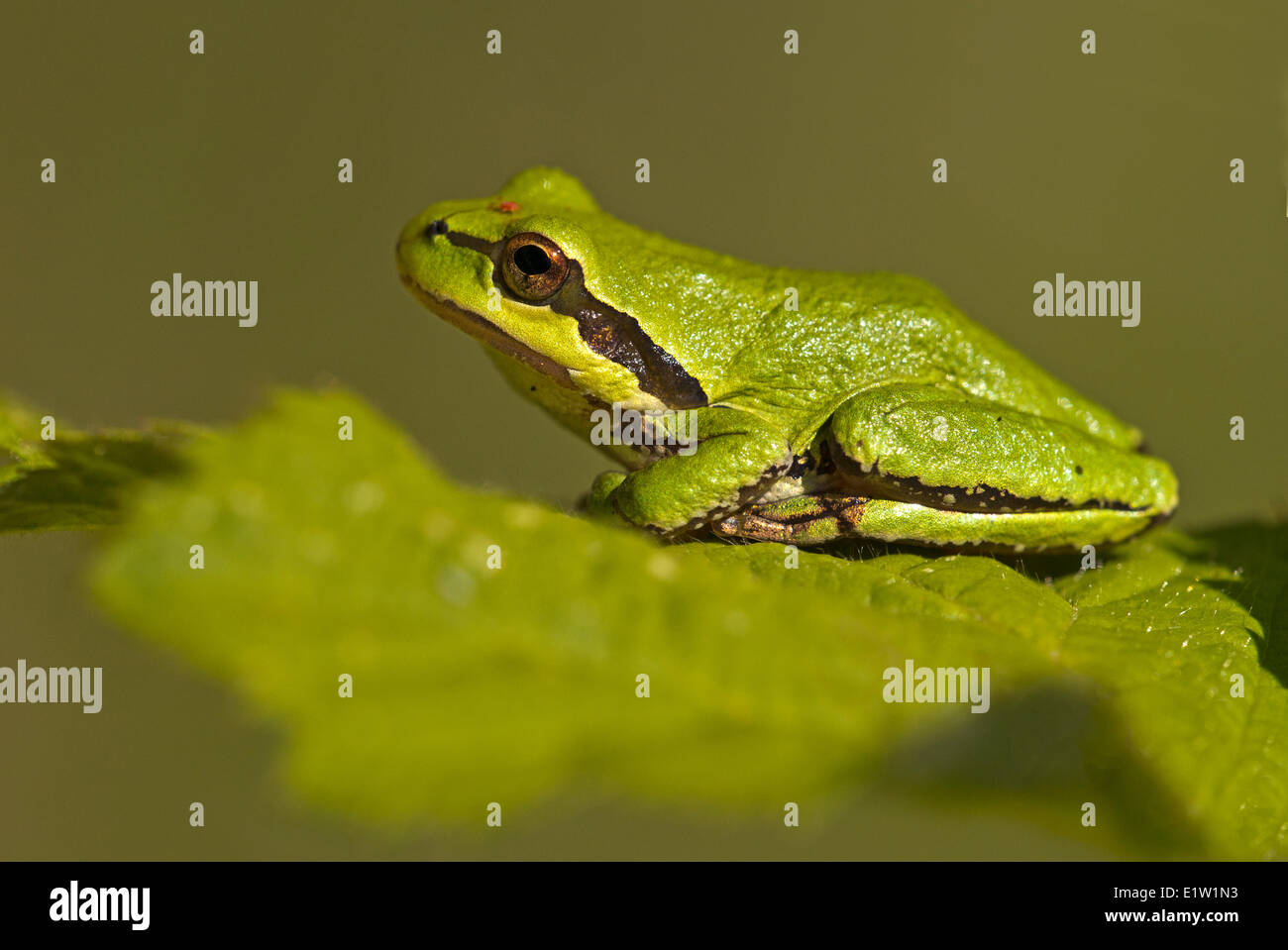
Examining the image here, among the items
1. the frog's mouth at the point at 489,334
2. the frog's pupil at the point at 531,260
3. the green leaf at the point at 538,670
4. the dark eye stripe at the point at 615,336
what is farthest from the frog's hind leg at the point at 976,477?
the green leaf at the point at 538,670

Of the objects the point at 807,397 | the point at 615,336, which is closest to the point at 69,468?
the point at 615,336

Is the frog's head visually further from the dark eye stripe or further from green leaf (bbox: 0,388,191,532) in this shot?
green leaf (bbox: 0,388,191,532)

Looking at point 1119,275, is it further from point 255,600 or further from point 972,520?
point 255,600

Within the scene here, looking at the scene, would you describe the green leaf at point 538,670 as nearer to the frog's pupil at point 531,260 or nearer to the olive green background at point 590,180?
the frog's pupil at point 531,260

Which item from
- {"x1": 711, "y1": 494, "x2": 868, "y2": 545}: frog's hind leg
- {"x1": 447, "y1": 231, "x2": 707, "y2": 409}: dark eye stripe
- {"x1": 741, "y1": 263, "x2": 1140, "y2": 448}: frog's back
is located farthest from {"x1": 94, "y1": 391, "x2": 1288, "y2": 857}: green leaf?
{"x1": 447, "y1": 231, "x2": 707, "y2": 409}: dark eye stripe

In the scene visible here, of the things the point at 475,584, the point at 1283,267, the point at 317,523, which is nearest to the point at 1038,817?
the point at 475,584

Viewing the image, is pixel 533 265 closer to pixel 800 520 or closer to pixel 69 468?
pixel 800 520
